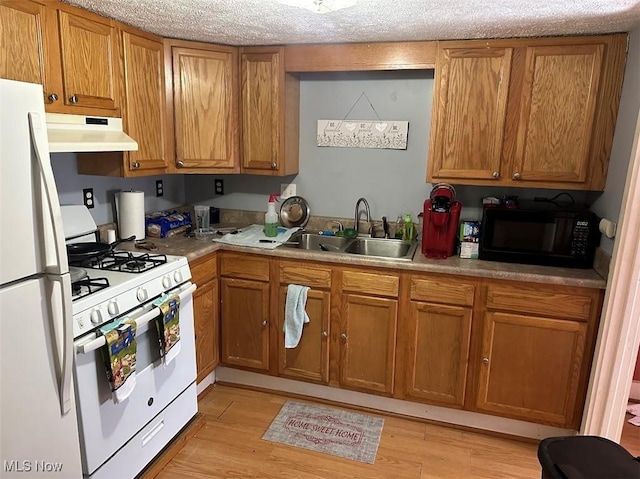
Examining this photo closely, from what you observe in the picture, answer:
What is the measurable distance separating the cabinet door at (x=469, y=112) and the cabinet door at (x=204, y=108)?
1.28 metres

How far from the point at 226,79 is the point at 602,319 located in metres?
2.49

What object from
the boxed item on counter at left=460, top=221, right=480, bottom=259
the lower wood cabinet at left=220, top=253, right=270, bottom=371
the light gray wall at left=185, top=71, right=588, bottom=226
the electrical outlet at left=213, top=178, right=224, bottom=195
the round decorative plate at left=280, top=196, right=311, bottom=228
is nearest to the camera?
the boxed item on counter at left=460, top=221, right=480, bottom=259

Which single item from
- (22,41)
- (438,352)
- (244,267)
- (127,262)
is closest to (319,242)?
(244,267)

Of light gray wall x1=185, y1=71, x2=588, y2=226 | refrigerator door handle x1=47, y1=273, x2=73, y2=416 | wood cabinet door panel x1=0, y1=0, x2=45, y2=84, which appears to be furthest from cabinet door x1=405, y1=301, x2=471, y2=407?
wood cabinet door panel x1=0, y1=0, x2=45, y2=84

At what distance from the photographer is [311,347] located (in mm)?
2719

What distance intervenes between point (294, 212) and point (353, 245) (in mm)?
538

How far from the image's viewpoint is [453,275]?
7.86 ft

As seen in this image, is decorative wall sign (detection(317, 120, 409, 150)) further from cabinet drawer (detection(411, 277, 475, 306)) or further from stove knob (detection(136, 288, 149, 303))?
stove knob (detection(136, 288, 149, 303))

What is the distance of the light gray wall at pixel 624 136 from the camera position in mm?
2088

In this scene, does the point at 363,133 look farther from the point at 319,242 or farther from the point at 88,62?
the point at 88,62

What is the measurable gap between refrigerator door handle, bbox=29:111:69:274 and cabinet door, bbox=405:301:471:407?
1722 mm

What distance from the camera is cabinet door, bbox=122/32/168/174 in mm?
2406

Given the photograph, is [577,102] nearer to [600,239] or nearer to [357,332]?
[600,239]

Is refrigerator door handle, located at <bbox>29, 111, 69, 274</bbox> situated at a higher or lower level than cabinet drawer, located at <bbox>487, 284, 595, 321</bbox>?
higher
